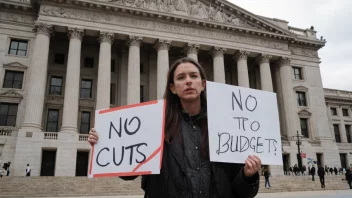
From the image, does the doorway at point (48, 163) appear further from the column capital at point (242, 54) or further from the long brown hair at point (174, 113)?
the long brown hair at point (174, 113)

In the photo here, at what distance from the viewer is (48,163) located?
2983 cm

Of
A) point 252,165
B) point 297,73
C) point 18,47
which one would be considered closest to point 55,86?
point 18,47

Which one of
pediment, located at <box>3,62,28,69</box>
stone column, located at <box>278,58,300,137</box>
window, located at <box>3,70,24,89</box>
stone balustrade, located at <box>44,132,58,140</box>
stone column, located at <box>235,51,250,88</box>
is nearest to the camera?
stone balustrade, located at <box>44,132,58,140</box>

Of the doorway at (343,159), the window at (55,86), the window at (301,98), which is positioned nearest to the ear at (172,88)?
the window at (55,86)

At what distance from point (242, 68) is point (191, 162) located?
1469 inches

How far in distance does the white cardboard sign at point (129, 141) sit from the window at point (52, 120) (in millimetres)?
32980

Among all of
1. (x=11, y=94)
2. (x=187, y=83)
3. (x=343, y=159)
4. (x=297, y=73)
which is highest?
(x=297, y=73)

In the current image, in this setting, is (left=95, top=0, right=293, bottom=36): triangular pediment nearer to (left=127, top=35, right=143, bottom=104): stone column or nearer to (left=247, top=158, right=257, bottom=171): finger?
(left=127, top=35, right=143, bottom=104): stone column

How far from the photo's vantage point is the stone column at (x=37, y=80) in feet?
93.6

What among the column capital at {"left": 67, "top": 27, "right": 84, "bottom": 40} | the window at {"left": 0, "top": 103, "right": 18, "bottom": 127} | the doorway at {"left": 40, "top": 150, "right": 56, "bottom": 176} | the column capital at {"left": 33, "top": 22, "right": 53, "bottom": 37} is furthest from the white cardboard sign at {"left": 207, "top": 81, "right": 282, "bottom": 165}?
the window at {"left": 0, "top": 103, "right": 18, "bottom": 127}

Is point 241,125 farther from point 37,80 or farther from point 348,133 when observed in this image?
point 348,133

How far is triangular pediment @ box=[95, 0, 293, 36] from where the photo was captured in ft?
119

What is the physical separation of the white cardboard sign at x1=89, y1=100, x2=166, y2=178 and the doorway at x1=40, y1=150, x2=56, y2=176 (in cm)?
2964

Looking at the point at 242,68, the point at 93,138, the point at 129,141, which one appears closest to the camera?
the point at 129,141
